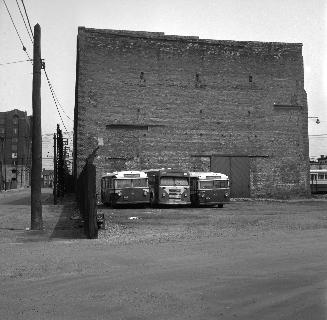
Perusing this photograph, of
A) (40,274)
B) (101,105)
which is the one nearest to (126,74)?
(101,105)

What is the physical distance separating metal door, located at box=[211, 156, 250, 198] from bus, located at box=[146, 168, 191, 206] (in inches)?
378

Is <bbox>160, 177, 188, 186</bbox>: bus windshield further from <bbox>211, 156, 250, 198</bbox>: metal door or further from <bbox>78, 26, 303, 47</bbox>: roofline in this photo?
<bbox>78, 26, 303, 47</bbox>: roofline

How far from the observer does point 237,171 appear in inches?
1604

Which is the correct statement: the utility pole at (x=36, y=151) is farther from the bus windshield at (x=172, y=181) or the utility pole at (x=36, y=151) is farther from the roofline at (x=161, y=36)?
the roofline at (x=161, y=36)

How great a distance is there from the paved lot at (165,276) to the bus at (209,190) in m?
16.8

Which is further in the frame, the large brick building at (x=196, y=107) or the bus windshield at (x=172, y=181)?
the large brick building at (x=196, y=107)

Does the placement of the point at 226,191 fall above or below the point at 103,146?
below

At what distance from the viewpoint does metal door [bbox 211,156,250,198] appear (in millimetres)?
40438

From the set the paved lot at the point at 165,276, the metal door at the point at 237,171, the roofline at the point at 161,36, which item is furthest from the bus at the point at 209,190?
the paved lot at the point at 165,276

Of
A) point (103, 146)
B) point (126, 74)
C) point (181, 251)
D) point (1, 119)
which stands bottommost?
point (181, 251)

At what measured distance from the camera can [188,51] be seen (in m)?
40.8

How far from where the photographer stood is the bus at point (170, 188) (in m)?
30.5

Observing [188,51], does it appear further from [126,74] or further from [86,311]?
[86,311]

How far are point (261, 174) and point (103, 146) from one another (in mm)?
12903
